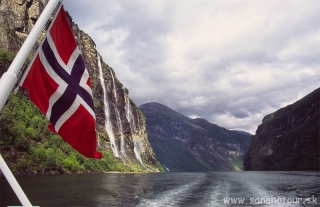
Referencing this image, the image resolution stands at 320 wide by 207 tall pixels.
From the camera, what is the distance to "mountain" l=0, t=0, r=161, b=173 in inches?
3250

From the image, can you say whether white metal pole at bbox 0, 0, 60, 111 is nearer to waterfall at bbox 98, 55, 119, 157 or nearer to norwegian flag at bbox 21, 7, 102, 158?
norwegian flag at bbox 21, 7, 102, 158

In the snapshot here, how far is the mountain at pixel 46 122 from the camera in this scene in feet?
271

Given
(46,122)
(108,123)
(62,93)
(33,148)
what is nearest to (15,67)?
Result: (62,93)

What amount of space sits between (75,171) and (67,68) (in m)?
100

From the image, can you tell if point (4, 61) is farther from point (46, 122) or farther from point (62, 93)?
point (62, 93)

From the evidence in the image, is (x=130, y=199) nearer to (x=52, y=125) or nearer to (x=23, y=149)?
(x=52, y=125)

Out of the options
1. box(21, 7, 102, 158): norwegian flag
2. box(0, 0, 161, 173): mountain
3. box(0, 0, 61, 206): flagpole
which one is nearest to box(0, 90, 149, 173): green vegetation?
box(0, 0, 161, 173): mountain

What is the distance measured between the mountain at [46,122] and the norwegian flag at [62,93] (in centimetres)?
7268

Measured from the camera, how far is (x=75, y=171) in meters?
99.0

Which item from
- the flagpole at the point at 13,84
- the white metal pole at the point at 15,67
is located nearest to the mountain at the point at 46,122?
the white metal pole at the point at 15,67

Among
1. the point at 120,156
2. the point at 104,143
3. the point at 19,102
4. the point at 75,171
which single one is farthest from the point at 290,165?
the point at 19,102

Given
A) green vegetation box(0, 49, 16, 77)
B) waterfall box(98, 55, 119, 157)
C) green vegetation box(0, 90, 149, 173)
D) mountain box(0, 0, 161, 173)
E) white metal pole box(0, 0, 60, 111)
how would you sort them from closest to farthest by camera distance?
white metal pole box(0, 0, 60, 111) < green vegetation box(0, 90, 149, 173) < mountain box(0, 0, 161, 173) < green vegetation box(0, 49, 16, 77) < waterfall box(98, 55, 119, 157)

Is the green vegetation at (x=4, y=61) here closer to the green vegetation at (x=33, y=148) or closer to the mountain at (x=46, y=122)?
the mountain at (x=46, y=122)

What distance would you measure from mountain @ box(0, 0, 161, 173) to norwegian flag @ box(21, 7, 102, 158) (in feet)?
238
